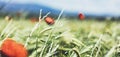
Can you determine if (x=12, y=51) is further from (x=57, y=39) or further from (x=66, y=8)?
(x=66, y=8)

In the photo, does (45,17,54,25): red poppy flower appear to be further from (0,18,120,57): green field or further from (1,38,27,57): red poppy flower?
(1,38,27,57): red poppy flower

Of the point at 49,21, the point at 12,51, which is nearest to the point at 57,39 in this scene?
the point at 49,21

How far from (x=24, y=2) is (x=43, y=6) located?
0.13 meters

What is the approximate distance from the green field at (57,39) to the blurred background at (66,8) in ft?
0.22

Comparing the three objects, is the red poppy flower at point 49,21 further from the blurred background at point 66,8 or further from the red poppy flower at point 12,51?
the red poppy flower at point 12,51

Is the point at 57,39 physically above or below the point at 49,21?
below

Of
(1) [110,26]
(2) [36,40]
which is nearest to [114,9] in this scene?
(1) [110,26]

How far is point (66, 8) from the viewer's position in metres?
2.67

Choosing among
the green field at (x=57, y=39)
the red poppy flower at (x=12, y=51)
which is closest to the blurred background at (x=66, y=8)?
the green field at (x=57, y=39)

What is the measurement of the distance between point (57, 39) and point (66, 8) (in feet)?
0.93

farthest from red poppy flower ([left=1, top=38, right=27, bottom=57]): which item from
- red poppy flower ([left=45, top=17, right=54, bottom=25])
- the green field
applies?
red poppy flower ([left=45, top=17, right=54, bottom=25])

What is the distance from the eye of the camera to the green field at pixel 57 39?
7.86 feet

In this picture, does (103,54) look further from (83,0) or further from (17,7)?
(17,7)

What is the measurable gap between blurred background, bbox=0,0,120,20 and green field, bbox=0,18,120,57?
0.22 feet
